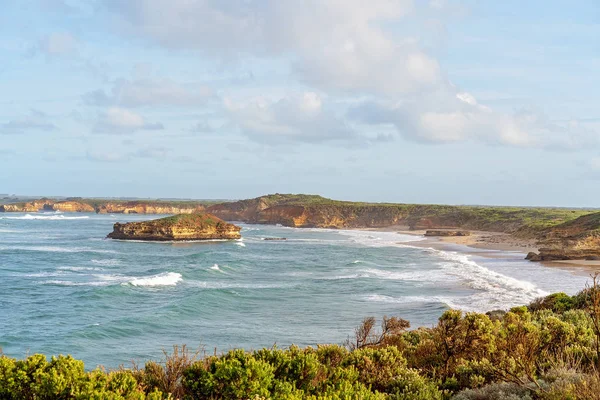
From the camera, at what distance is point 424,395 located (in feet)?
24.7

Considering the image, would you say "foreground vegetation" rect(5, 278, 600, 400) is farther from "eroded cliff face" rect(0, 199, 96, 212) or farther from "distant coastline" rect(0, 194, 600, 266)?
"eroded cliff face" rect(0, 199, 96, 212)

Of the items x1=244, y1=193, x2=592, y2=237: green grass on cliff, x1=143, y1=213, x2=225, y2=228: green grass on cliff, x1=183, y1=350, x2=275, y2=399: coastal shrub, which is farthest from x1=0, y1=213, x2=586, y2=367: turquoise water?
x1=244, y1=193, x2=592, y2=237: green grass on cliff

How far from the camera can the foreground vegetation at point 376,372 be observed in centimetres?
664

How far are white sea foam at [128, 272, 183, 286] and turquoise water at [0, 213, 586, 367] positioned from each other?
117 millimetres

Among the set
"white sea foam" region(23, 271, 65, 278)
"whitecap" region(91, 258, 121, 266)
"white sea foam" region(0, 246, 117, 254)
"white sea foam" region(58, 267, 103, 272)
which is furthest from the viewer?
"white sea foam" region(0, 246, 117, 254)

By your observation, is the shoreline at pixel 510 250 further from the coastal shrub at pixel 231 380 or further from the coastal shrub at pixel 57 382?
the coastal shrub at pixel 57 382

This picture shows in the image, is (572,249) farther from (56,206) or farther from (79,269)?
(56,206)

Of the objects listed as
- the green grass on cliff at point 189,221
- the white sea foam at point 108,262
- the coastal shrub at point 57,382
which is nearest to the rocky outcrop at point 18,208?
the green grass on cliff at point 189,221

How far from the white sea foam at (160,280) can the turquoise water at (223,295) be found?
0.12 meters

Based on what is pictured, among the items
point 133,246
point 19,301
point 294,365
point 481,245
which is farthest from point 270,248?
point 294,365

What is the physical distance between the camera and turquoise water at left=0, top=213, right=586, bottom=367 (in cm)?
1961

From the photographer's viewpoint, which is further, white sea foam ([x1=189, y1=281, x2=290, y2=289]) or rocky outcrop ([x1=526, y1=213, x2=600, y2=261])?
rocky outcrop ([x1=526, y1=213, x2=600, y2=261])

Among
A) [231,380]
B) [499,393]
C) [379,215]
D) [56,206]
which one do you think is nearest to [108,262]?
[231,380]

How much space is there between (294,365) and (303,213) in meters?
111
